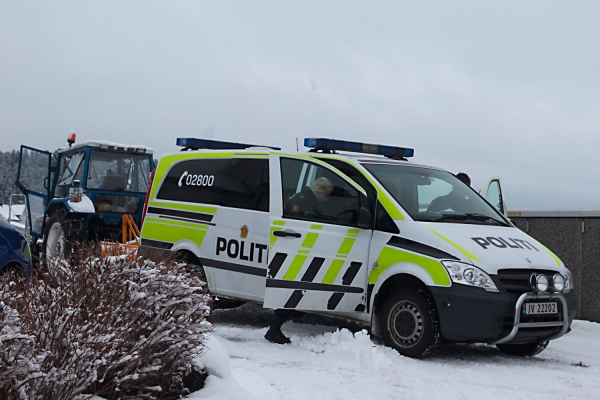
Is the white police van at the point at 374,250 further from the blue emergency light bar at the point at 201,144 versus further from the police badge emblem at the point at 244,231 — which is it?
the blue emergency light bar at the point at 201,144

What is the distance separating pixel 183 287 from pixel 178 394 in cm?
63

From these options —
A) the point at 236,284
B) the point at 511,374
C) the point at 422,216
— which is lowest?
the point at 511,374

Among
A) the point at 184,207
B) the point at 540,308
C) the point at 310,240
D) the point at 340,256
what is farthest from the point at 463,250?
the point at 184,207

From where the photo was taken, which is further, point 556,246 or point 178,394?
point 556,246

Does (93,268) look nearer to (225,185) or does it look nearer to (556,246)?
(225,185)

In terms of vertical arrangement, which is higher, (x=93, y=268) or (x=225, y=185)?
(x=225, y=185)

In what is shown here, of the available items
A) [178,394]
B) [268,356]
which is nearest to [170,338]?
[178,394]

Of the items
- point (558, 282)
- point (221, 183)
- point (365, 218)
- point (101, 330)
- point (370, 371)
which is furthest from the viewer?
point (221, 183)

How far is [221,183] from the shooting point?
8.22m

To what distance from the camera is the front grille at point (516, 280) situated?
6453 mm

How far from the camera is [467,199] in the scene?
7812 mm

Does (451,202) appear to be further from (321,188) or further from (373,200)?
(321,188)

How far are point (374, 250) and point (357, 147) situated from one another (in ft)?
5.95

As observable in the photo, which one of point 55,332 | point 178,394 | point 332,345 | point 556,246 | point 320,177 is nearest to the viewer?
point 55,332
